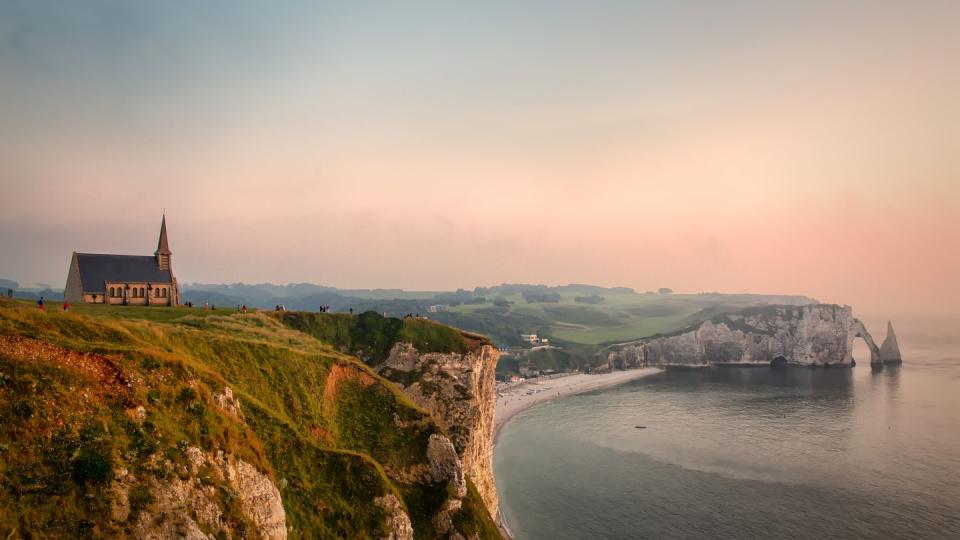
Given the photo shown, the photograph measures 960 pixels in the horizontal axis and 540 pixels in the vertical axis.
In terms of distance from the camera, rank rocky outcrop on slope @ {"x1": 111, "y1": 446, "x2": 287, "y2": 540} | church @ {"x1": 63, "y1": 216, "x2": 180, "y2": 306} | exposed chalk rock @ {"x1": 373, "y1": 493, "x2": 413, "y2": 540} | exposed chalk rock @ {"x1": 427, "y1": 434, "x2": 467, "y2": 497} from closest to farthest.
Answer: rocky outcrop on slope @ {"x1": 111, "y1": 446, "x2": 287, "y2": 540}, exposed chalk rock @ {"x1": 373, "y1": 493, "x2": 413, "y2": 540}, exposed chalk rock @ {"x1": 427, "y1": 434, "x2": 467, "y2": 497}, church @ {"x1": 63, "y1": 216, "x2": 180, "y2": 306}

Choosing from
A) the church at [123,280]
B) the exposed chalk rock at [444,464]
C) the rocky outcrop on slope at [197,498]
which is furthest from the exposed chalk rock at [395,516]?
the church at [123,280]

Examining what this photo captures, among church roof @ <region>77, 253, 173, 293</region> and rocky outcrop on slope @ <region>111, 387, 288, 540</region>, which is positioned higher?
church roof @ <region>77, 253, 173, 293</region>

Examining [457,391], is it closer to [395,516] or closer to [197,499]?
[395,516]

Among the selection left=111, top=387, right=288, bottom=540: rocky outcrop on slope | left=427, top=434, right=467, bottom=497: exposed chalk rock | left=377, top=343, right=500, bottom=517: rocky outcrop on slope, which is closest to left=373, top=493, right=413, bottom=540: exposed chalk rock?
left=427, top=434, right=467, bottom=497: exposed chalk rock

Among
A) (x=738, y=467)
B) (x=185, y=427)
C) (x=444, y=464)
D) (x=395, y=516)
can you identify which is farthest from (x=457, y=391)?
(x=738, y=467)

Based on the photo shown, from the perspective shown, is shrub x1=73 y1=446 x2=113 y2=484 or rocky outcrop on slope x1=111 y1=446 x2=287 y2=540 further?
rocky outcrop on slope x1=111 y1=446 x2=287 y2=540

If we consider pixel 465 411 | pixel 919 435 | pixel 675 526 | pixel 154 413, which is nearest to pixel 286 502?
pixel 154 413

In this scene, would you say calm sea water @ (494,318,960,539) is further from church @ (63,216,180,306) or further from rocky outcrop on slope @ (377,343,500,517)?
church @ (63,216,180,306)

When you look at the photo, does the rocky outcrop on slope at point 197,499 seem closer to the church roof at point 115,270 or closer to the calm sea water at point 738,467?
the calm sea water at point 738,467
